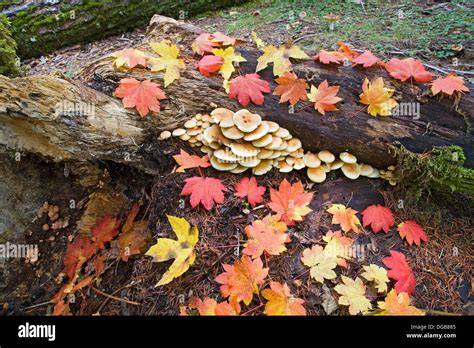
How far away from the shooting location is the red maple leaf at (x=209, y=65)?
357 centimetres

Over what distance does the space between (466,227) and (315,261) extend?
5.30ft

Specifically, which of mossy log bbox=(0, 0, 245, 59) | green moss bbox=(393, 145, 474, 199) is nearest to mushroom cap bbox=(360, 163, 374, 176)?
green moss bbox=(393, 145, 474, 199)

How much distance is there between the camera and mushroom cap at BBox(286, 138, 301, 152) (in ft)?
11.2

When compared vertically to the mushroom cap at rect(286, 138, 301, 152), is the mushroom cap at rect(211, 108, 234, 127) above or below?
above

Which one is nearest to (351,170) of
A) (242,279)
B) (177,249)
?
(242,279)

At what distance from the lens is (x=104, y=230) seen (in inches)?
157

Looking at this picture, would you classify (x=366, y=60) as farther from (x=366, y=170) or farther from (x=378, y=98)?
(x=366, y=170)

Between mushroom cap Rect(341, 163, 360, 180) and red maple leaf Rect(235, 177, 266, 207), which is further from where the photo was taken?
mushroom cap Rect(341, 163, 360, 180)

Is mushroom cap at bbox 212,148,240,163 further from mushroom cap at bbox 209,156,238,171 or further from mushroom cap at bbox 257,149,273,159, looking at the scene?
mushroom cap at bbox 257,149,273,159

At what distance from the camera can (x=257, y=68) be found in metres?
3.57

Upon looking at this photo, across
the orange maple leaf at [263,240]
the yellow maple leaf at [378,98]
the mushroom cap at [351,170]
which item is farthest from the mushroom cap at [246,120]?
the yellow maple leaf at [378,98]

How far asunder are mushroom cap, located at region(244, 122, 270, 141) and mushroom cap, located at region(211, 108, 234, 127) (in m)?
0.20
